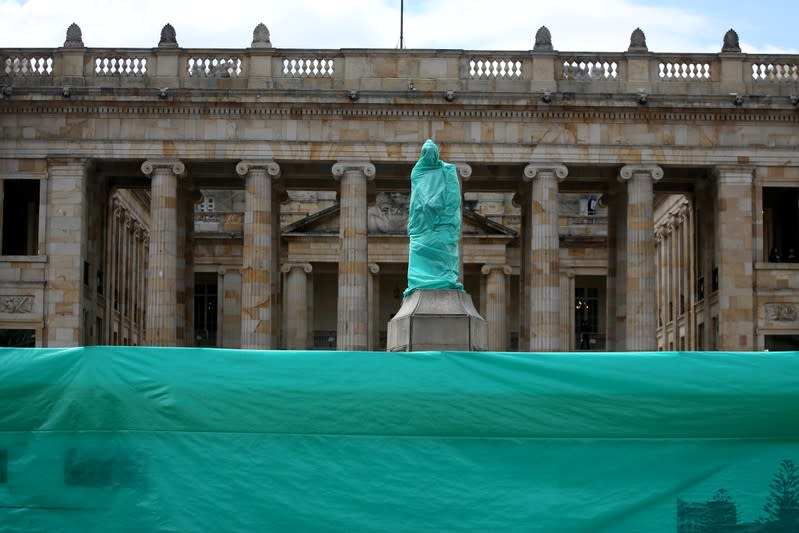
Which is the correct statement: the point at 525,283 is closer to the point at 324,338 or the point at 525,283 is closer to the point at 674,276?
the point at 674,276

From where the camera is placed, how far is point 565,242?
63656 mm

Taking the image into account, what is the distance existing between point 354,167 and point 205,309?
77.9 ft

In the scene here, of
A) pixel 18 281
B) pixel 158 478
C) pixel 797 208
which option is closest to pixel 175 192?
pixel 18 281

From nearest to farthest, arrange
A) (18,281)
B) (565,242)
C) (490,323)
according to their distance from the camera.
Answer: (18,281), (490,323), (565,242)

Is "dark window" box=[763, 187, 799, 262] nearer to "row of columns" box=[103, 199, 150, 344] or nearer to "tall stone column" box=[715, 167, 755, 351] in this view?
"tall stone column" box=[715, 167, 755, 351]

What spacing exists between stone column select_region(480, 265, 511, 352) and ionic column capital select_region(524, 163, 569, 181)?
1293 centimetres

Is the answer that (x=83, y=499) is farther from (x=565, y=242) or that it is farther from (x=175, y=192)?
(x=565, y=242)

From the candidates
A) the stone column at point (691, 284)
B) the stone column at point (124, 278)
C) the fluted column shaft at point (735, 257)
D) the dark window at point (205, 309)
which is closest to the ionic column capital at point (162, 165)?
the stone column at point (124, 278)

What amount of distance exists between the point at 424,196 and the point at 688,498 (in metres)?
12.3

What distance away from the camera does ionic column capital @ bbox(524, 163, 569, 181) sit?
45.8 metres

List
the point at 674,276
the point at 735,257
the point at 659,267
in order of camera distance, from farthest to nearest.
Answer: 1. the point at 659,267
2. the point at 674,276
3. the point at 735,257

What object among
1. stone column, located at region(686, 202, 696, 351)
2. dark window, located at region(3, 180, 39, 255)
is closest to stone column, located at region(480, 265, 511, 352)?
stone column, located at region(686, 202, 696, 351)

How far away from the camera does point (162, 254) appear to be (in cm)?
4550

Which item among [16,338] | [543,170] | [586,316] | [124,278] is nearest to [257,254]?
[16,338]
